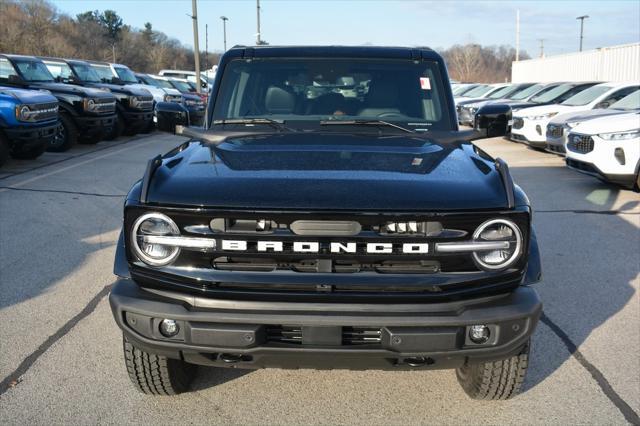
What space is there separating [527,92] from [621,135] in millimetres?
10483

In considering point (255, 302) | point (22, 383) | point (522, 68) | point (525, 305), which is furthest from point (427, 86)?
point (522, 68)

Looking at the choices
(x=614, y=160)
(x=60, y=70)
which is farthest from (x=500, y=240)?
(x=60, y=70)

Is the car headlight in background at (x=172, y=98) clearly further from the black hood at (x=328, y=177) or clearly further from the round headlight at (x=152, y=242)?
the round headlight at (x=152, y=242)

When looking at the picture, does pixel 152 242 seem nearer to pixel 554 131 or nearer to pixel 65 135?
pixel 554 131

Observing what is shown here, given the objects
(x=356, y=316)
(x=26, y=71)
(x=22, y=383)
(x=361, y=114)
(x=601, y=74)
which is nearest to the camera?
(x=356, y=316)

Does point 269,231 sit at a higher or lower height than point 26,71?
lower

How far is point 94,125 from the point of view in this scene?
1312 cm

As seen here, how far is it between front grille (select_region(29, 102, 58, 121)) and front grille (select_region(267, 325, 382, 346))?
9116 millimetres

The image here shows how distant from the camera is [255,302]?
2547 mm

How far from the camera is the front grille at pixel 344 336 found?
2.58 meters

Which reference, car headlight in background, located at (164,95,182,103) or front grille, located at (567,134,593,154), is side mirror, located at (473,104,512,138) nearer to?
front grille, located at (567,134,593,154)

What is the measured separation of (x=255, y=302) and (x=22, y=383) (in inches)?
66.9

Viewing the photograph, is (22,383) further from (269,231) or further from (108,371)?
(269,231)

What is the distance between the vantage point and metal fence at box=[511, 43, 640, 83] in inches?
918
